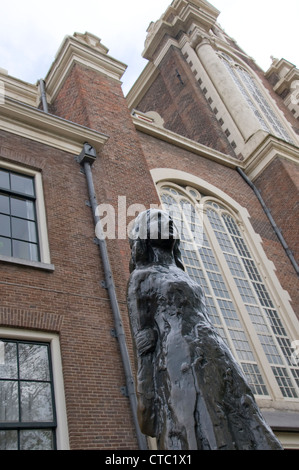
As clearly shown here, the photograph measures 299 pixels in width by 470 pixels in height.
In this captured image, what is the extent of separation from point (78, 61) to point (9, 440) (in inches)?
472

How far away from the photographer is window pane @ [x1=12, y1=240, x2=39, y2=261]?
8102 millimetres

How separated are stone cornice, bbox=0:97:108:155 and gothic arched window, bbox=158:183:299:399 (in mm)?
3653

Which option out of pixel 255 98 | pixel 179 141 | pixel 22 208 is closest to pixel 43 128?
pixel 22 208

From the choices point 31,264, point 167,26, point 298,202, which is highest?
point 167,26

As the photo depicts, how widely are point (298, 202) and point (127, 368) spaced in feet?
35.2

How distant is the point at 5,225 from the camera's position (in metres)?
8.38

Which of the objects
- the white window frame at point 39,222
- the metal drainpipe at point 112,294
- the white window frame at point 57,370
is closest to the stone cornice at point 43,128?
the metal drainpipe at point 112,294

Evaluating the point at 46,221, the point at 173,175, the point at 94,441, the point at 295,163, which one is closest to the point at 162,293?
the point at 94,441

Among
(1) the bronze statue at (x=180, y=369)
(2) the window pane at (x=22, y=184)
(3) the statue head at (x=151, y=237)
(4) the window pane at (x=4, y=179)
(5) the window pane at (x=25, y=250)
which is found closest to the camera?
(1) the bronze statue at (x=180, y=369)

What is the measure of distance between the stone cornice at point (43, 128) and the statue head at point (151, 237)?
697 cm

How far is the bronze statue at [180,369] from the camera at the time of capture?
2.62 m

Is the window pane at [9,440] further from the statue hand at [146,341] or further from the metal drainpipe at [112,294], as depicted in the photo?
the statue hand at [146,341]

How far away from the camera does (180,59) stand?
23.3 metres

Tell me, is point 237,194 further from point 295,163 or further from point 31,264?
point 31,264
